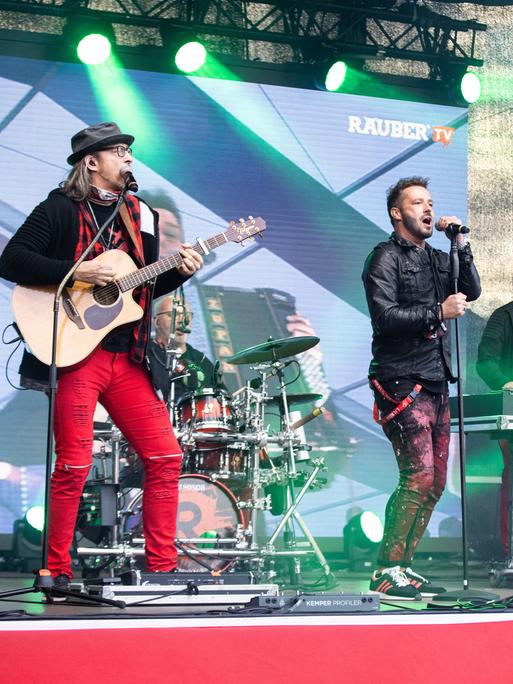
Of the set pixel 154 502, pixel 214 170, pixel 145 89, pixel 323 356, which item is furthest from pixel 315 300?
pixel 154 502

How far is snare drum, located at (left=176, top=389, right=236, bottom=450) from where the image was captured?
262 inches

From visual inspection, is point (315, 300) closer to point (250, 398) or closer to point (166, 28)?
point (250, 398)

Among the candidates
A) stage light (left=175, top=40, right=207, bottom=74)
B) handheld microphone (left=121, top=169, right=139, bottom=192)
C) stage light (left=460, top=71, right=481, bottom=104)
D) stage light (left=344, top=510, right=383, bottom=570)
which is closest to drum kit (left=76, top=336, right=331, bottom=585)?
stage light (left=344, top=510, right=383, bottom=570)

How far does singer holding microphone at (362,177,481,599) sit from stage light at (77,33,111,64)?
3452 mm

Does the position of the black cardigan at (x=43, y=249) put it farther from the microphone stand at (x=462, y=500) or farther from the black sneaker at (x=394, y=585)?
the black sneaker at (x=394, y=585)

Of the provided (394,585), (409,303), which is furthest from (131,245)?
(394,585)

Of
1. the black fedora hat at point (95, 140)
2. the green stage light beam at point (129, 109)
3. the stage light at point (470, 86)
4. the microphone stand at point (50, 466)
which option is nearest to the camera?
the microphone stand at point (50, 466)

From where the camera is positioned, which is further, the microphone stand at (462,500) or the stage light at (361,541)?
the stage light at (361,541)

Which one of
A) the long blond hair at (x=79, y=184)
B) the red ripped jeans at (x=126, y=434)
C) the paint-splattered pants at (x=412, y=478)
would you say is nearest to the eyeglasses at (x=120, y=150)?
the long blond hair at (x=79, y=184)

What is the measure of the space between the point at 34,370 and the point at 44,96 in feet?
13.6

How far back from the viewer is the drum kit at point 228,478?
658 cm

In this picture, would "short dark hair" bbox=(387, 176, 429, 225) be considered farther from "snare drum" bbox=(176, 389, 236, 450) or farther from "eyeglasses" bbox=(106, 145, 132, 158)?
"snare drum" bbox=(176, 389, 236, 450)

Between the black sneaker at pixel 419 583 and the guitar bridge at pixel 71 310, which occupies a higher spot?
the guitar bridge at pixel 71 310

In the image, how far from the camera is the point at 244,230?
16.3 ft
